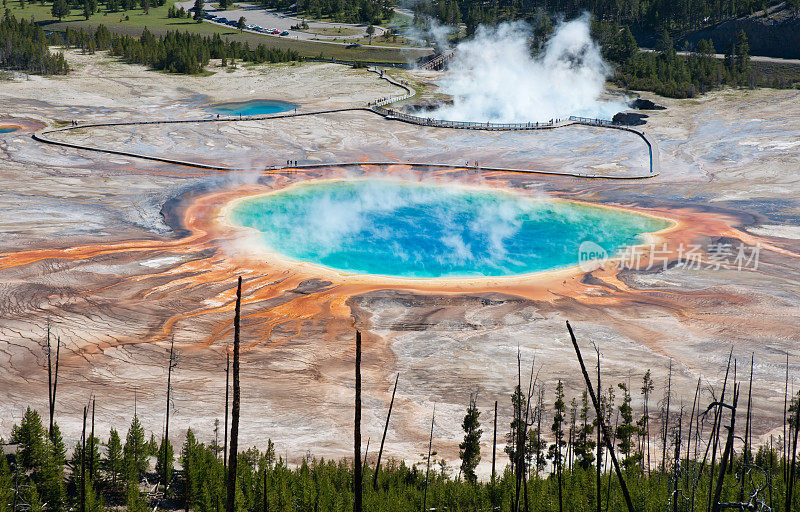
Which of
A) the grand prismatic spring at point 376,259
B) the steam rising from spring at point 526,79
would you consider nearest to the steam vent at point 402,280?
the grand prismatic spring at point 376,259

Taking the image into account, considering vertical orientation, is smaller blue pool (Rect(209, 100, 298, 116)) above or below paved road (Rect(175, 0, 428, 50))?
below

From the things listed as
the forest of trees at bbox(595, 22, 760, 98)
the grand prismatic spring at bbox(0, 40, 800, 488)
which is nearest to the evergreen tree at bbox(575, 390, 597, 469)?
the grand prismatic spring at bbox(0, 40, 800, 488)

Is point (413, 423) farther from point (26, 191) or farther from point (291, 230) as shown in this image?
point (26, 191)

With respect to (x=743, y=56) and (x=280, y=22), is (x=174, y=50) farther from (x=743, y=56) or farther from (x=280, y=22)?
(x=743, y=56)

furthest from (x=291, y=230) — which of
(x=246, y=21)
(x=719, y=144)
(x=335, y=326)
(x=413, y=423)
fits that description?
(x=246, y=21)

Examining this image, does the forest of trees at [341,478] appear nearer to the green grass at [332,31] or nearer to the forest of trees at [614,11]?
the forest of trees at [614,11]
